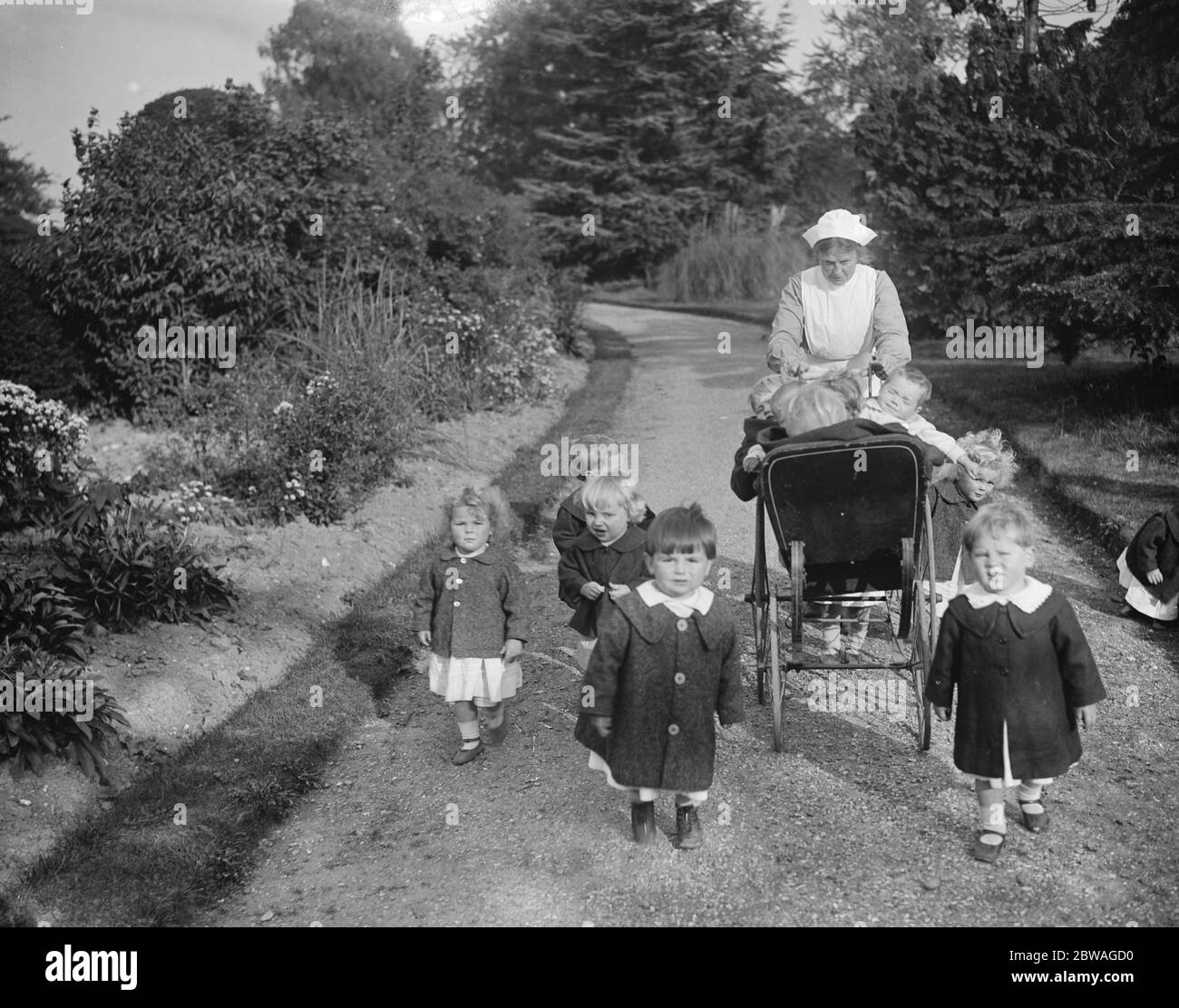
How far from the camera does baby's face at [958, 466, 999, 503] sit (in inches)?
215

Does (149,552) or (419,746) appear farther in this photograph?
(149,552)

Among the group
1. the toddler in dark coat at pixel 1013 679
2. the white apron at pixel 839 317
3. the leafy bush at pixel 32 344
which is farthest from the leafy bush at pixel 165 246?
the toddler in dark coat at pixel 1013 679

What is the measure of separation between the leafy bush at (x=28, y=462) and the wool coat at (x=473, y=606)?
343cm


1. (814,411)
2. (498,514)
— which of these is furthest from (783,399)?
(498,514)

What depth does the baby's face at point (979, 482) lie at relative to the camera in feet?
18.0

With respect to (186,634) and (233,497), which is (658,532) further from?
(233,497)

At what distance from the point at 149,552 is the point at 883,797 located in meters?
3.90

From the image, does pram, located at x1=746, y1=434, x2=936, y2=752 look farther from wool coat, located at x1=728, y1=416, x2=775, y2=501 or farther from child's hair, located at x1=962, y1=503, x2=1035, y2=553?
child's hair, located at x1=962, y1=503, x2=1035, y2=553

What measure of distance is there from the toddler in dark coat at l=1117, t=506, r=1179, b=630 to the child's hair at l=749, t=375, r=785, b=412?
232 cm

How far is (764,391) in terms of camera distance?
5.72 m

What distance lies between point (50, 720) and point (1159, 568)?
551 cm

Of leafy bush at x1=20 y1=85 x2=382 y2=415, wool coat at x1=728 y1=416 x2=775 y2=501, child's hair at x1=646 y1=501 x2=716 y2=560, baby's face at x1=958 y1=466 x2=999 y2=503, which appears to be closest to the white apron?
baby's face at x1=958 y1=466 x2=999 y2=503

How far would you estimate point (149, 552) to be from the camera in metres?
6.32
